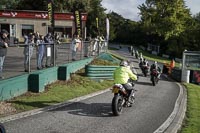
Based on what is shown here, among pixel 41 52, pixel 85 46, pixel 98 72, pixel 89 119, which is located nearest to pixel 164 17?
pixel 85 46

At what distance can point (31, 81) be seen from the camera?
13.8m

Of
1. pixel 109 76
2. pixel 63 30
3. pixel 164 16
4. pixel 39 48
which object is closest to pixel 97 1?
pixel 164 16

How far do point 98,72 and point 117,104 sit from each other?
9.12m

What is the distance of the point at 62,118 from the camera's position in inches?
426

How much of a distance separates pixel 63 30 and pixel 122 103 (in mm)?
46422

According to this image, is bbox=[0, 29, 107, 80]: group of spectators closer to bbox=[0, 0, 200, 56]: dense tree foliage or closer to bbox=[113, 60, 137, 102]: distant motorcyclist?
bbox=[113, 60, 137, 102]: distant motorcyclist

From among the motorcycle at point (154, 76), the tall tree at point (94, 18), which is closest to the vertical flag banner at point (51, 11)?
the motorcycle at point (154, 76)

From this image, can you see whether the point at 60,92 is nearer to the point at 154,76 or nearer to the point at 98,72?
the point at 98,72

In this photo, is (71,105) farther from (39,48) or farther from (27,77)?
(39,48)

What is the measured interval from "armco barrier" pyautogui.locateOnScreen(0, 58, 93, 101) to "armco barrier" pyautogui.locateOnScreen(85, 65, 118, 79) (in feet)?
7.74

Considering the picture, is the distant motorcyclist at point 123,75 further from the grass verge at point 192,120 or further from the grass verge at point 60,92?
the grass verge at point 60,92

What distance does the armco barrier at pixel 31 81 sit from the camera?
1204 centimetres

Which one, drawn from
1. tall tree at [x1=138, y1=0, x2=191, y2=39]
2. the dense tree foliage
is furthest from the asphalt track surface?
tall tree at [x1=138, y1=0, x2=191, y2=39]

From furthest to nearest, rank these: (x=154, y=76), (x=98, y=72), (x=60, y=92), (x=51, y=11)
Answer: (x=154, y=76), (x=98, y=72), (x=51, y=11), (x=60, y=92)
